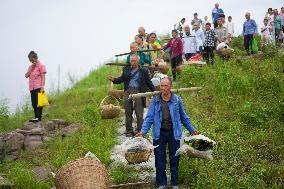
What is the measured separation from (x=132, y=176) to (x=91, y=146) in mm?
1958

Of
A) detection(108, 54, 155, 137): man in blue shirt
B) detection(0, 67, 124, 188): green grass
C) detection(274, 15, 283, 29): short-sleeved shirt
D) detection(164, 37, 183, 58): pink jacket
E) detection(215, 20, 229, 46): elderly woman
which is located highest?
detection(274, 15, 283, 29): short-sleeved shirt

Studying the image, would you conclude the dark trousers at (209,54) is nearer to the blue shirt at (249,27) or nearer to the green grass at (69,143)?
the blue shirt at (249,27)

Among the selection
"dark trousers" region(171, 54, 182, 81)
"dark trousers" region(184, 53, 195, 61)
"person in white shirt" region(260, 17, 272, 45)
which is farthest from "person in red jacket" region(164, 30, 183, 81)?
"person in white shirt" region(260, 17, 272, 45)

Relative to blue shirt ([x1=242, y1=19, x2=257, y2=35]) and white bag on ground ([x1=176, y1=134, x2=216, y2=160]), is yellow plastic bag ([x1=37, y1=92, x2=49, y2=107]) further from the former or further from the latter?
blue shirt ([x1=242, y1=19, x2=257, y2=35])

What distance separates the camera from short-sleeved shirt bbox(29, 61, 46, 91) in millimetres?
12680

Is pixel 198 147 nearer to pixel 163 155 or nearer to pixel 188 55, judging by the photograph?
pixel 163 155

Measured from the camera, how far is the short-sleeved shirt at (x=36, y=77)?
12680mm

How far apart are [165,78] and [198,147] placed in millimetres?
1294

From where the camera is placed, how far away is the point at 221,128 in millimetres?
10672

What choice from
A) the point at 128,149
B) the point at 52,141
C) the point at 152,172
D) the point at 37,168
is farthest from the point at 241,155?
the point at 52,141

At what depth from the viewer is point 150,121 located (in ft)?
25.3

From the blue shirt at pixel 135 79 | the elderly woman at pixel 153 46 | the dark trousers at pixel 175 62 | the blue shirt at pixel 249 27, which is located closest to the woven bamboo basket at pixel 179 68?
the dark trousers at pixel 175 62

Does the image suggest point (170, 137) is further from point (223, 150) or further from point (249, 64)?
point (249, 64)

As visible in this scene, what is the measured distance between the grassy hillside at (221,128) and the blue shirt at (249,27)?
1352mm
